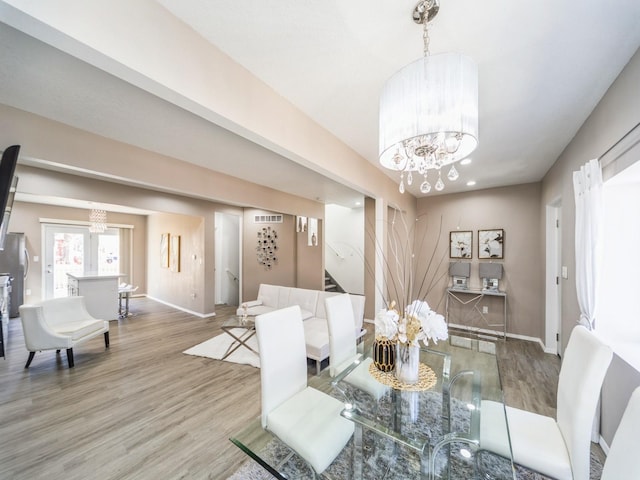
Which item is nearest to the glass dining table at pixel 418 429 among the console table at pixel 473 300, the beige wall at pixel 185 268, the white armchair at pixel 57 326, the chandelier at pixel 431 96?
the chandelier at pixel 431 96

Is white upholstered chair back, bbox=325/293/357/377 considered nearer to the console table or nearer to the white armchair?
the console table

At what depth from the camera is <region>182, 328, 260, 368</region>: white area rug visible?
10.8ft

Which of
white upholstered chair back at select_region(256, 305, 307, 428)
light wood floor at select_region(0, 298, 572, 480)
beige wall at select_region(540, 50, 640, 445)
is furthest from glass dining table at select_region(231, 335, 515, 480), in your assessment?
beige wall at select_region(540, 50, 640, 445)

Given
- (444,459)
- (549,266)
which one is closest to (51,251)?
(444,459)

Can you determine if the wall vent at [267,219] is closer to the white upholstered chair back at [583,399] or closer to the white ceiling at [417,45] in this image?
the white ceiling at [417,45]

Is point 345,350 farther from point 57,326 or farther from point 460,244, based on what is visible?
point 57,326

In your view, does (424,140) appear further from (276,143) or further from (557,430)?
(557,430)

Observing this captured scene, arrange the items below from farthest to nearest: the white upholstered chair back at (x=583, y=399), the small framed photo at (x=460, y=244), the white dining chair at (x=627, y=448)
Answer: the small framed photo at (x=460, y=244), the white upholstered chair back at (x=583, y=399), the white dining chair at (x=627, y=448)

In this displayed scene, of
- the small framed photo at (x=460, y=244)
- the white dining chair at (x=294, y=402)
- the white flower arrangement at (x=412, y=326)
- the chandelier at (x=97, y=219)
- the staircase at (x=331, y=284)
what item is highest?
the chandelier at (x=97, y=219)

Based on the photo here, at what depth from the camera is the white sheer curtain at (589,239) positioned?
1.93 metres

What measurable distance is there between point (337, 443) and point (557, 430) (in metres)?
1.24

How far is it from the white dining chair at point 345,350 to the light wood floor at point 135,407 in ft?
3.10

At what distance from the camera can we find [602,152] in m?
1.94

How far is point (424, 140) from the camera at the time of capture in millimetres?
1651
